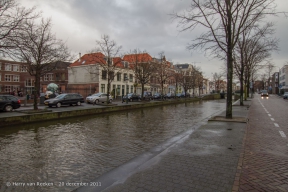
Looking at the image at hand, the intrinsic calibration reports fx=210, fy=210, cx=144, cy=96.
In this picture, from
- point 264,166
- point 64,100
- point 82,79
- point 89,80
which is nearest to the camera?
point 264,166

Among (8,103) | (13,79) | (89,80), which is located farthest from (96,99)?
(13,79)

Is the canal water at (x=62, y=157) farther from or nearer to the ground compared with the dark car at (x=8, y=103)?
nearer to the ground

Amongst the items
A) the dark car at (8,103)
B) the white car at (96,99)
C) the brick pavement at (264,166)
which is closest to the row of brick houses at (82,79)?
the white car at (96,99)

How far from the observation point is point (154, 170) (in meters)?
4.62

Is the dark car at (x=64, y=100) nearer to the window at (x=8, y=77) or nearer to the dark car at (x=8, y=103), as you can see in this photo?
the dark car at (x=8, y=103)

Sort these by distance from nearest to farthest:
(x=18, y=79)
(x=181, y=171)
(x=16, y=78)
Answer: (x=181, y=171) < (x=16, y=78) < (x=18, y=79)

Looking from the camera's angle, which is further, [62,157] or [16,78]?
[16,78]

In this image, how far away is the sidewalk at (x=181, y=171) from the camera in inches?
152

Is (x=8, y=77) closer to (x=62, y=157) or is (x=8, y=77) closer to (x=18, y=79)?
(x=18, y=79)

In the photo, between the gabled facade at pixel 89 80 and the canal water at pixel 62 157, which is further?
the gabled facade at pixel 89 80

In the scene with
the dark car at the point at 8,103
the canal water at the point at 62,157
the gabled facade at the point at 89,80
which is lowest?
the canal water at the point at 62,157

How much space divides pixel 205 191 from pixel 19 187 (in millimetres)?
3569

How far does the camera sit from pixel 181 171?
452 centimetres

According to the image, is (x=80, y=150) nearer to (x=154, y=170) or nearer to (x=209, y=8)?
(x=154, y=170)
